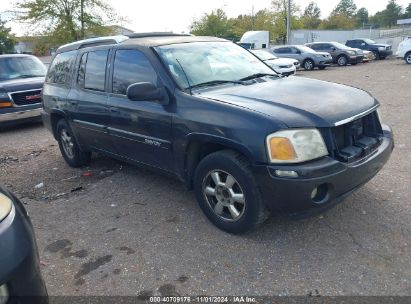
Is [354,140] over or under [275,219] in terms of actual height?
over

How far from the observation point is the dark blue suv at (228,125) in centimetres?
296

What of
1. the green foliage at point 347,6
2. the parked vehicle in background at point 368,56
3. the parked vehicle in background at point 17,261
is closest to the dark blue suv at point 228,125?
the parked vehicle in background at point 17,261

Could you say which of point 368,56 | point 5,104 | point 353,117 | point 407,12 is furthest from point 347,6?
point 353,117

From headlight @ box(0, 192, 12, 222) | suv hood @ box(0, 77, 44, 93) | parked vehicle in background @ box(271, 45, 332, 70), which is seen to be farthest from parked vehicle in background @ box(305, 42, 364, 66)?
headlight @ box(0, 192, 12, 222)

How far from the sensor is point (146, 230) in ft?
12.2

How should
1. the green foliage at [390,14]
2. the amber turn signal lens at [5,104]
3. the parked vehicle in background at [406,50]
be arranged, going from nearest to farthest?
the amber turn signal lens at [5,104], the parked vehicle in background at [406,50], the green foliage at [390,14]

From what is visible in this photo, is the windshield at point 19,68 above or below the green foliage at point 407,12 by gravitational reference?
below

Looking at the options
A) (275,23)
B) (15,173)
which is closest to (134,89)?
(15,173)

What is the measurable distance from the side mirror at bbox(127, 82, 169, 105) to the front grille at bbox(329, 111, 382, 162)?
1.62 m

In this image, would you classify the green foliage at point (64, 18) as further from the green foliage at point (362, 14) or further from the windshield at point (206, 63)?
the green foliage at point (362, 14)

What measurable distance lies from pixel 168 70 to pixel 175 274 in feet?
6.44

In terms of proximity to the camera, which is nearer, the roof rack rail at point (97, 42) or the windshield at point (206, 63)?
the windshield at point (206, 63)

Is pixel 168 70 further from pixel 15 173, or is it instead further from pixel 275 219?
pixel 15 173

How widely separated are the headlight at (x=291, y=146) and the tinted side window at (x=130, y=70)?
1525 millimetres
